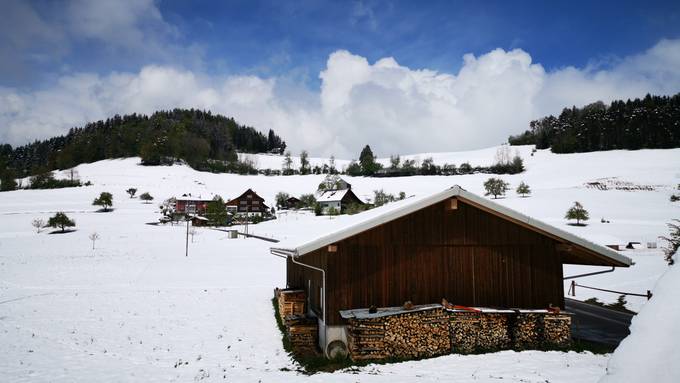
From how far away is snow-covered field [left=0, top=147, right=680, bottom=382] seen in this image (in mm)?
11562

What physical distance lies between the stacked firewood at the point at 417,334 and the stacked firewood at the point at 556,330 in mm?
3439

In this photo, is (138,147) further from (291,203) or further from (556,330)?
(556,330)

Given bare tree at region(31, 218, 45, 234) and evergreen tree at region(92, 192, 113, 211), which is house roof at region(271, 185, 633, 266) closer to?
bare tree at region(31, 218, 45, 234)

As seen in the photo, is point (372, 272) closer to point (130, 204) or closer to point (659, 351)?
point (659, 351)

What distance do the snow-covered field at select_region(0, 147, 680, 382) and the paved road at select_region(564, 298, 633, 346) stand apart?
2.63 meters

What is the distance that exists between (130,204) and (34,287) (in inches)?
2775

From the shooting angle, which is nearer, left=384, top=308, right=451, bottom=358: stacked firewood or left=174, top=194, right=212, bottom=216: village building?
left=384, top=308, right=451, bottom=358: stacked firewood

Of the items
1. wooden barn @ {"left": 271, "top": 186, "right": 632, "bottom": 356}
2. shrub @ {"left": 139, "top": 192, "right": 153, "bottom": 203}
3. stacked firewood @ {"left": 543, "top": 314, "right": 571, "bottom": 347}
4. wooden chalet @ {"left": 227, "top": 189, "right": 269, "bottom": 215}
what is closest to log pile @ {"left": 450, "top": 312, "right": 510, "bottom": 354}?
wooden barn @ {"left": 271, "top": 186, "right": 632, "bottom": 356}

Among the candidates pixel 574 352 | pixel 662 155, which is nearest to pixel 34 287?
pixel 574 352

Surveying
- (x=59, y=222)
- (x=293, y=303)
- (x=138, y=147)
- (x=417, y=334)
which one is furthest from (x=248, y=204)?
(x=138, y=147)

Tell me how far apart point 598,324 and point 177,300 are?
20640mm

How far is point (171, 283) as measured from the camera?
2731cm

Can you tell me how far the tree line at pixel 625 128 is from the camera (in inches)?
4481

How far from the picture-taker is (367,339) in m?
12.2
